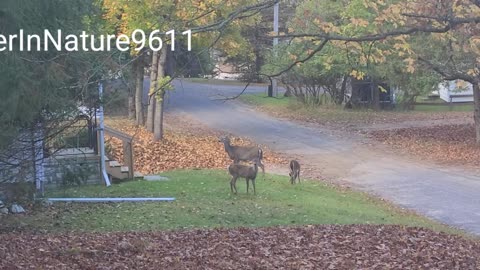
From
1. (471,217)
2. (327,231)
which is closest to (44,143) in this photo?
(327,231)

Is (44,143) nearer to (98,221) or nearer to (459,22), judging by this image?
(98,221)

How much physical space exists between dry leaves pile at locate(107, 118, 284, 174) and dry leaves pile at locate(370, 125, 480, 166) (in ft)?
16.8

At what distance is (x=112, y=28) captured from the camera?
824 inches

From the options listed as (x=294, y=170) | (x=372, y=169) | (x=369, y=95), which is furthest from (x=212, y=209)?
(x=369, y=95)

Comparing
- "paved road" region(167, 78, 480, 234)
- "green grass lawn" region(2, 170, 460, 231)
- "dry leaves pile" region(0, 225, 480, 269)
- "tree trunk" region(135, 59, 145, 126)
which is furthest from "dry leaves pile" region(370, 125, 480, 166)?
"dry leaves pile" region(0, 225, 480, 269)

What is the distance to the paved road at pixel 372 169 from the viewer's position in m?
16.2

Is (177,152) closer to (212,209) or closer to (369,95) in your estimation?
(212,209)

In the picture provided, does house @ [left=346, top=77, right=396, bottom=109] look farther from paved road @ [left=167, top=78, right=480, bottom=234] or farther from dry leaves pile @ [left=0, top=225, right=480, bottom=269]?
dry leaves pile @ [left=0, top=225, right=480, bottom=269]

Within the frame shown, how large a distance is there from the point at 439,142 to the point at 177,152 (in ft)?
31.6

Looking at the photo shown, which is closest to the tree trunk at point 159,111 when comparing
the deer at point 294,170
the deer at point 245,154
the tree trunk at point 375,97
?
the deer at point 245,154

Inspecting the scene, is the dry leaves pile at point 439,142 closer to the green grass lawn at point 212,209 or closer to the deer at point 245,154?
the green grass lawn at point 212,209

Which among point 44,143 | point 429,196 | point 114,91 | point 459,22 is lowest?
point 429,196

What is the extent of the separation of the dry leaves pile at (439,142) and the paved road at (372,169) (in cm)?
126

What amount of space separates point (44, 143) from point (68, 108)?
1.85 m
